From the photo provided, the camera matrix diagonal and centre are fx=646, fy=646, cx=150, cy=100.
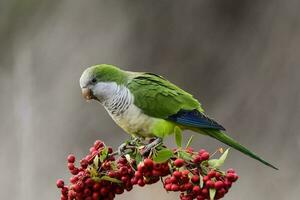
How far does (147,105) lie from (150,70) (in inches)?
107

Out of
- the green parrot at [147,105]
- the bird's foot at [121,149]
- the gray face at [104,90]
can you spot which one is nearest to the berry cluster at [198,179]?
the bird's foot at [121,149]

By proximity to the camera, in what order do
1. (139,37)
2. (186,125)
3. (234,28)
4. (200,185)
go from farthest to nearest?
(139,37)
(234,28)
(186,125)
(200,185)

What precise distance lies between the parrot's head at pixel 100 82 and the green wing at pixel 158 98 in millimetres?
66

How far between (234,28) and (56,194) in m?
2.11

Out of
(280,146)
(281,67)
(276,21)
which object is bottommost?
(280,146)

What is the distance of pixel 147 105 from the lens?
8.73 ft

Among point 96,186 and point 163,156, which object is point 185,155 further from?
point 96,186

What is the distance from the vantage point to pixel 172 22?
17.1 feet

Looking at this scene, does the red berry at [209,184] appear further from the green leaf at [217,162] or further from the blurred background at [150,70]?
the blurred background at [150,70]

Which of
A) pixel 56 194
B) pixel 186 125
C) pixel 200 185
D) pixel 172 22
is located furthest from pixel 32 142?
pixel 200 185

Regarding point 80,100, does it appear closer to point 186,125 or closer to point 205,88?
point 205,88

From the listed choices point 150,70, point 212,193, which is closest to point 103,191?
point 212,193

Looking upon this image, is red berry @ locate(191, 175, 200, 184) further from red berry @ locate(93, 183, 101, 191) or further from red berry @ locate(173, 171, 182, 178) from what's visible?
red berry @ locate(93, 183, 101, 191)

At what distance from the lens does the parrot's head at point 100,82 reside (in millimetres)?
2654
